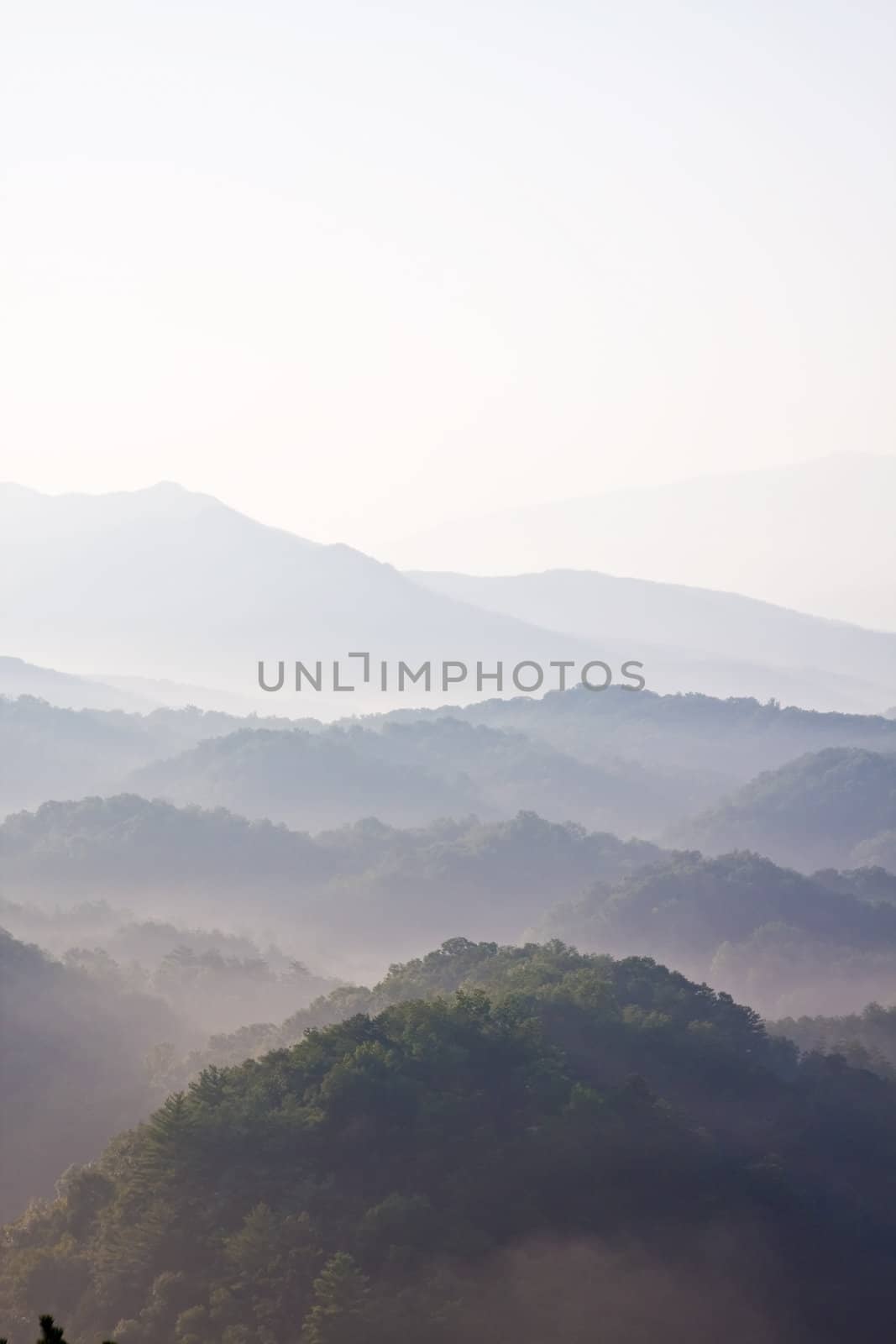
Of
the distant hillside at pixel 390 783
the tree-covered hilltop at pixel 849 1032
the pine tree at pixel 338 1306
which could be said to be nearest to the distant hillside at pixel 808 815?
the distant hillside at pixel 390 783

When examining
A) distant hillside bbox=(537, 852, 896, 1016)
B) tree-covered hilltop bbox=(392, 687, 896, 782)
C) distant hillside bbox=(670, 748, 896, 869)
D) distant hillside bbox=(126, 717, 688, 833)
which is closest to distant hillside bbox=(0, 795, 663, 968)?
distant hillside bbox=(537, 852, 896, 1016)

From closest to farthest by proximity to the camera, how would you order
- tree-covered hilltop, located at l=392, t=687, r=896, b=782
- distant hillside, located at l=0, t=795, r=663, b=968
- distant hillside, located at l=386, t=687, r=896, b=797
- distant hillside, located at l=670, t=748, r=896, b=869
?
distant hillside, located at l=0, t=795, r=663, b=968, distant hillside, located at l=670, t=748, r=896, b=869, distant hillside, located at l=386, t=687, r=896, b=797, tree-covered hilltop, located at l=392, t=687, r=896, b=782

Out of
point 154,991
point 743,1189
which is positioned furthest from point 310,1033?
point 154,991

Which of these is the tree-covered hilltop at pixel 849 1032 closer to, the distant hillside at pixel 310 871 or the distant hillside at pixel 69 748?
the distant hillside at pixel 310 871

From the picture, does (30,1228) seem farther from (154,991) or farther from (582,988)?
(154,991)

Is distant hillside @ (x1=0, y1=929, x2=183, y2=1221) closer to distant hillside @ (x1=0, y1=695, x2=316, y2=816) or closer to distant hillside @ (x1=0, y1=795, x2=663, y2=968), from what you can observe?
distant hillside @ (x1=0, y1=795, x2=663, y2=968)

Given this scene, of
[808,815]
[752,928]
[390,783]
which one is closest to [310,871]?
[752,928]

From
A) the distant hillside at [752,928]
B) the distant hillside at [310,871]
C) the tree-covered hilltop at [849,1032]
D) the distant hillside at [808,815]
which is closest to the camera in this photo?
the tree-covered hilltop at [849,1032]
